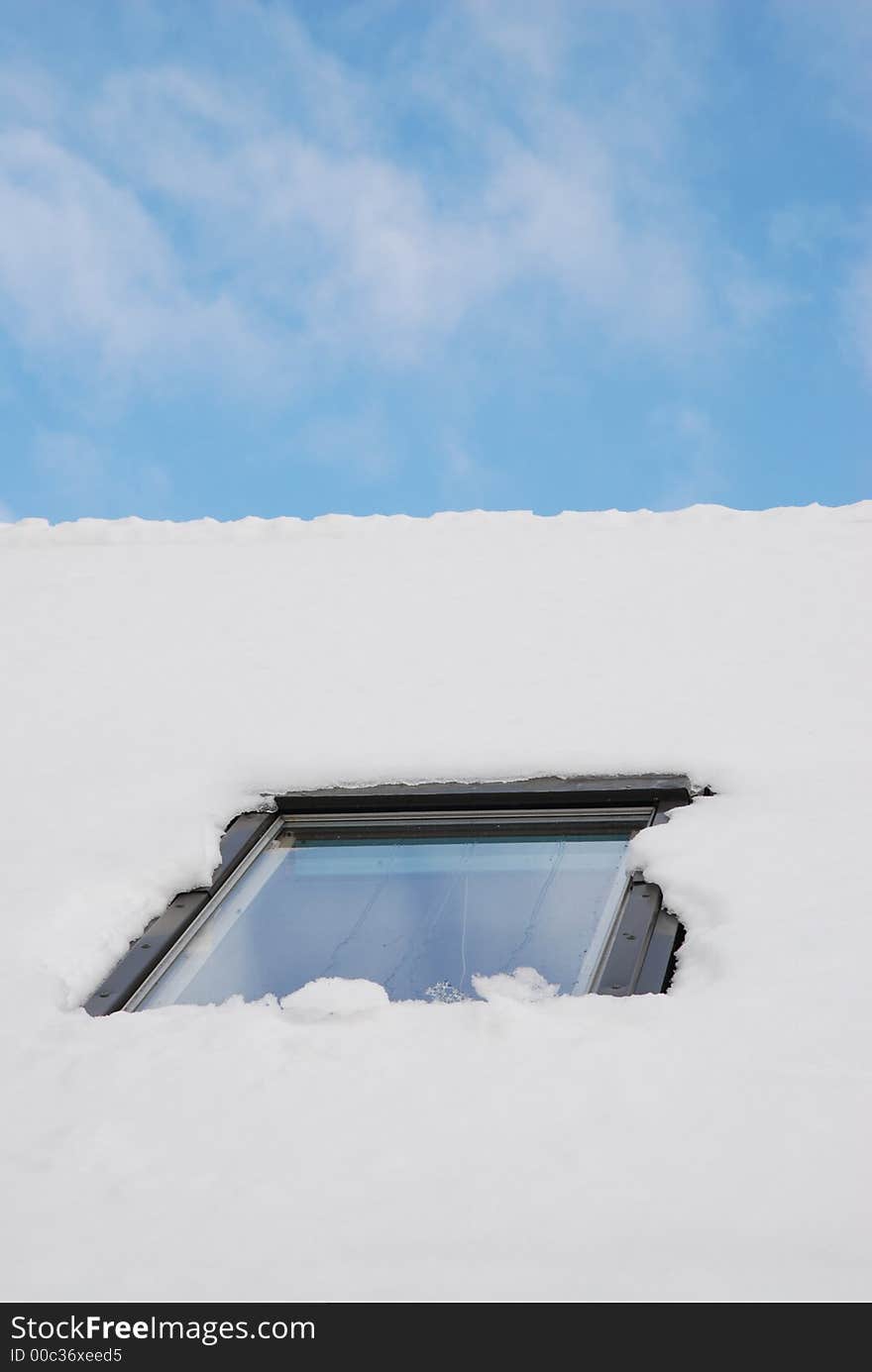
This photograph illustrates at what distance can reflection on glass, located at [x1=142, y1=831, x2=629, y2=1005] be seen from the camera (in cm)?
171

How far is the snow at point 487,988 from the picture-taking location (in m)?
1.10

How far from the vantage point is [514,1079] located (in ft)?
4.26

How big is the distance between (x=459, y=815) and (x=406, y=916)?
298mm

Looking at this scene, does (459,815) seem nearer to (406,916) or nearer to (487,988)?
(406,916)

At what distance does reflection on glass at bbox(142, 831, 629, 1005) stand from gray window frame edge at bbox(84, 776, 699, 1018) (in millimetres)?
29

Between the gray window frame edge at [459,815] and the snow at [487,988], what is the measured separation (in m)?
0.04

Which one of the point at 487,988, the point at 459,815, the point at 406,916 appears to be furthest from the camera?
the point at 459,815

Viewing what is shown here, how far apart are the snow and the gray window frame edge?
0.04m

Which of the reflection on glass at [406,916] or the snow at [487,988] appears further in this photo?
the reflection on glass at [406,916]

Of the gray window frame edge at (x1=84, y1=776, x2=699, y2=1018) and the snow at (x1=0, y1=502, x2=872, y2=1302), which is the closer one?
the snow at (x1=0, y1=502, x2=872, y2=1302)

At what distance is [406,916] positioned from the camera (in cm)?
186

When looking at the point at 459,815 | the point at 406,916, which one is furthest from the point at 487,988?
the point at 459,815

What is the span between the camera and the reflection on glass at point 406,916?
1.71 metres

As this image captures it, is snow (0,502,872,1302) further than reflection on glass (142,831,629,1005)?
No
